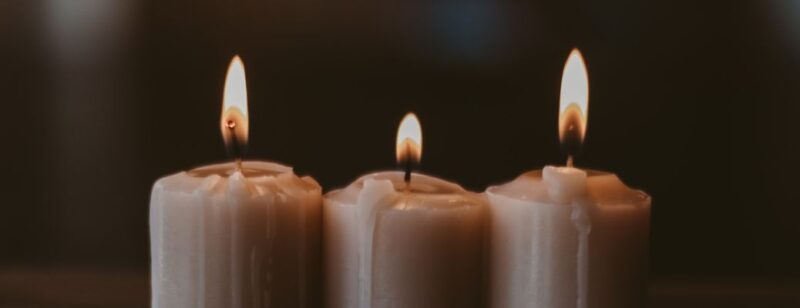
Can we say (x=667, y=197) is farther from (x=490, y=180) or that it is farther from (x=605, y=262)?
(x=605, y=262)

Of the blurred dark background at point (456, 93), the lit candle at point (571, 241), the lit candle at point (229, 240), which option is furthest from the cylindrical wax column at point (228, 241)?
the blurred dark background at point (456, 93)

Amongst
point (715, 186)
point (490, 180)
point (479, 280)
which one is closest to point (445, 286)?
point (479, 280)

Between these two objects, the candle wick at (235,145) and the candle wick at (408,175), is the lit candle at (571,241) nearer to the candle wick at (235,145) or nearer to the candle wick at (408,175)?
the candle wick at (408,175)

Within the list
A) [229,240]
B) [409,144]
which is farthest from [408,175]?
[229,240]

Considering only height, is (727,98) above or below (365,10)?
below

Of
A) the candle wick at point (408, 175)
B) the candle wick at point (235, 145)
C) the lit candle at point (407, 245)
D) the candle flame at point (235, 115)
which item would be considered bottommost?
the lit candle at point (407, 245)

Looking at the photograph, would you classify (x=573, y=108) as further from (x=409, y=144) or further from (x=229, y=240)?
(x=229, y=240)

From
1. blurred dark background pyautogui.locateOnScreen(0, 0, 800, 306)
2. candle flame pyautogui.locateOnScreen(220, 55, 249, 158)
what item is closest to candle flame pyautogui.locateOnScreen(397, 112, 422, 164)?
candle flame pyautogui.locateOnScreen(220, 55, 249, 158)
